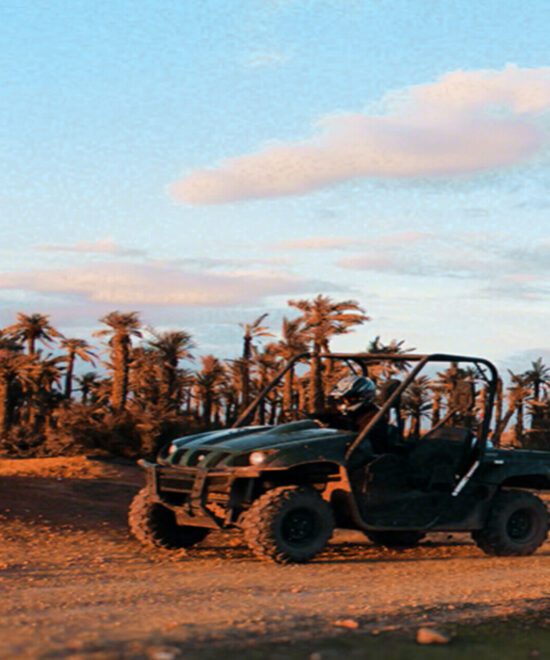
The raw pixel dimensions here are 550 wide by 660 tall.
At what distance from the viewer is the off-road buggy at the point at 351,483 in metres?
11.6

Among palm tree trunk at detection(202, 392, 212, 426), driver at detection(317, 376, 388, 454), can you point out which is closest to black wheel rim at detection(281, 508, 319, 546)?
driver at detection(317, 376, 388, 454)

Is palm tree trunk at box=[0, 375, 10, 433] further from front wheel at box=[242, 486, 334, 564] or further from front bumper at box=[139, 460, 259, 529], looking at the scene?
front wheel at box=[242, 486, 334, 564]

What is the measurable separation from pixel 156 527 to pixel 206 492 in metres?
1.24

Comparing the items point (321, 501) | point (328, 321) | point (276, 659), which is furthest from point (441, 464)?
point (328, 321)

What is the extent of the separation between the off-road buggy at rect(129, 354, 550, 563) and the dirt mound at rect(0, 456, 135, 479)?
13125 mm

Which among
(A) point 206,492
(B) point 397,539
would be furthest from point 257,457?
(B) point 397,539

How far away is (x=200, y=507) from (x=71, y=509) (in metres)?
4.62

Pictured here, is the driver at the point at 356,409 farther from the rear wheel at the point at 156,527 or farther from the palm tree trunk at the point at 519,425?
the palm tree trunk at the point at 519,425

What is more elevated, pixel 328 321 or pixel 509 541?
pixel 328 321

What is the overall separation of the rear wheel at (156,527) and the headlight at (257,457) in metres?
1.54

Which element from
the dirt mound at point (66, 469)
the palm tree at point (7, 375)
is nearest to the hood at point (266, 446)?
the dirt mound at point (66, 469)

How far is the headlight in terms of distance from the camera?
11625mm

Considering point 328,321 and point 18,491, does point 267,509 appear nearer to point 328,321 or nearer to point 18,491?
point 18,491

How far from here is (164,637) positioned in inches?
264
